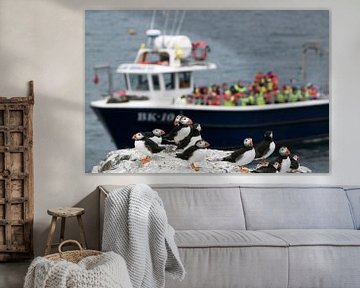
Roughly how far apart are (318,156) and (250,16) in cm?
127

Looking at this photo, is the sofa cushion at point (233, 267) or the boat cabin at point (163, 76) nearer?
the sofa cushion at point (233, 267)

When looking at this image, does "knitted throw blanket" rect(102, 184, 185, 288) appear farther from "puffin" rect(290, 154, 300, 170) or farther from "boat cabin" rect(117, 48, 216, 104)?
"puffin" rect(290, 154, 300, 170)

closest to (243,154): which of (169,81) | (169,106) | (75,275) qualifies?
(169,106)

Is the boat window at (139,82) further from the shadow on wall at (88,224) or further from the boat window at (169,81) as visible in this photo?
the shadow on wall at (88,224)

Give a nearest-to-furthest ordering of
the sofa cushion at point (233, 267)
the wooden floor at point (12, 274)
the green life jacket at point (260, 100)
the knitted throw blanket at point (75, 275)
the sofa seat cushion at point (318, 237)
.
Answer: the knitted throw blanket at point (75, 275) < the sofa cushion at point (233, 267) < the sofa seat cushion at point (318, 237) < the wooden floor at point (12, 274) < the green life jacket at point (260, 100)

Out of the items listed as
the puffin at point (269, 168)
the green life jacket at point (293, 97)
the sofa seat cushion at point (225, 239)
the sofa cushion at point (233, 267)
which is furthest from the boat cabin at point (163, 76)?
the sofa cushion at point (233, 267)

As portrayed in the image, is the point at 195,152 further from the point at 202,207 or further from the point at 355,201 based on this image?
the point at 355,201

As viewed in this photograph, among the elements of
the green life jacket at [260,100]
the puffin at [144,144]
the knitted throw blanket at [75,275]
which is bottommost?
the knitted throw blanket at [75,275]

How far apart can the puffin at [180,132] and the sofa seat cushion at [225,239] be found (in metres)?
0.91

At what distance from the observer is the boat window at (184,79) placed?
568cm

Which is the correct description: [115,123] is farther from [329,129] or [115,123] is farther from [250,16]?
[329,129]

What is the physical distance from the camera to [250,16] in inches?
224

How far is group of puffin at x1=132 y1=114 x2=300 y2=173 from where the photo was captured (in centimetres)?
565

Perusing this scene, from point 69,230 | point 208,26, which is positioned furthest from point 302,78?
point 69,230
